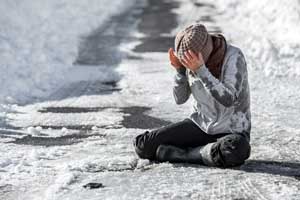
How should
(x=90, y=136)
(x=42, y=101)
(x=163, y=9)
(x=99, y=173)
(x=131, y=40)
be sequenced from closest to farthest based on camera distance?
1. (x=99, y=173)
2. (x=90, y=136)
3. (x=42, y=101)
4. (x=131, y=40)
5. (x=163, y=9)

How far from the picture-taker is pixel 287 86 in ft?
30.3

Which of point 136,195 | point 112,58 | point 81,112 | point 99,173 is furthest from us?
point 112,58

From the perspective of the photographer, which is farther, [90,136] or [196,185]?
[90,136]

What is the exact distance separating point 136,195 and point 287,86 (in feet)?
15.9

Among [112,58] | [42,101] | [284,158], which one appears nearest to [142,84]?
[42,101]

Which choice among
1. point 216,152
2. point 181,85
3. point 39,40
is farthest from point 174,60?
point 39,40

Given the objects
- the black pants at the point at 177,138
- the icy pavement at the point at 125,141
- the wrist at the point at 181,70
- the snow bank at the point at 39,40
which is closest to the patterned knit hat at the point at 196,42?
the wrist at the point at 181,70

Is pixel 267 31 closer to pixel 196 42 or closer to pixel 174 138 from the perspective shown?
pixel 174 138

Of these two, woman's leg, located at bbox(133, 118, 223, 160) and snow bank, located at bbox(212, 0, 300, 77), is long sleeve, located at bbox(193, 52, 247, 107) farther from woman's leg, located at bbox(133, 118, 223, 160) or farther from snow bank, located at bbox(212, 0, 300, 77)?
snow bank, located at bbox(212, 0, 300, 77)

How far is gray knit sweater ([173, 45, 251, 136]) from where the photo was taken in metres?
5.33

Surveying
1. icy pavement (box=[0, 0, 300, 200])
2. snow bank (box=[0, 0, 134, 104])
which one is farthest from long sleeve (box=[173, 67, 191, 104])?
snow bank (box=[0, 0, 134, 104])

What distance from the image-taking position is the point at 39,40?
41.6ft

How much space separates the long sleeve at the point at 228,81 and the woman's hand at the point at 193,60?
3 centimetres

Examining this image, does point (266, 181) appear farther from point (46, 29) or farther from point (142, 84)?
point (46, 29)
